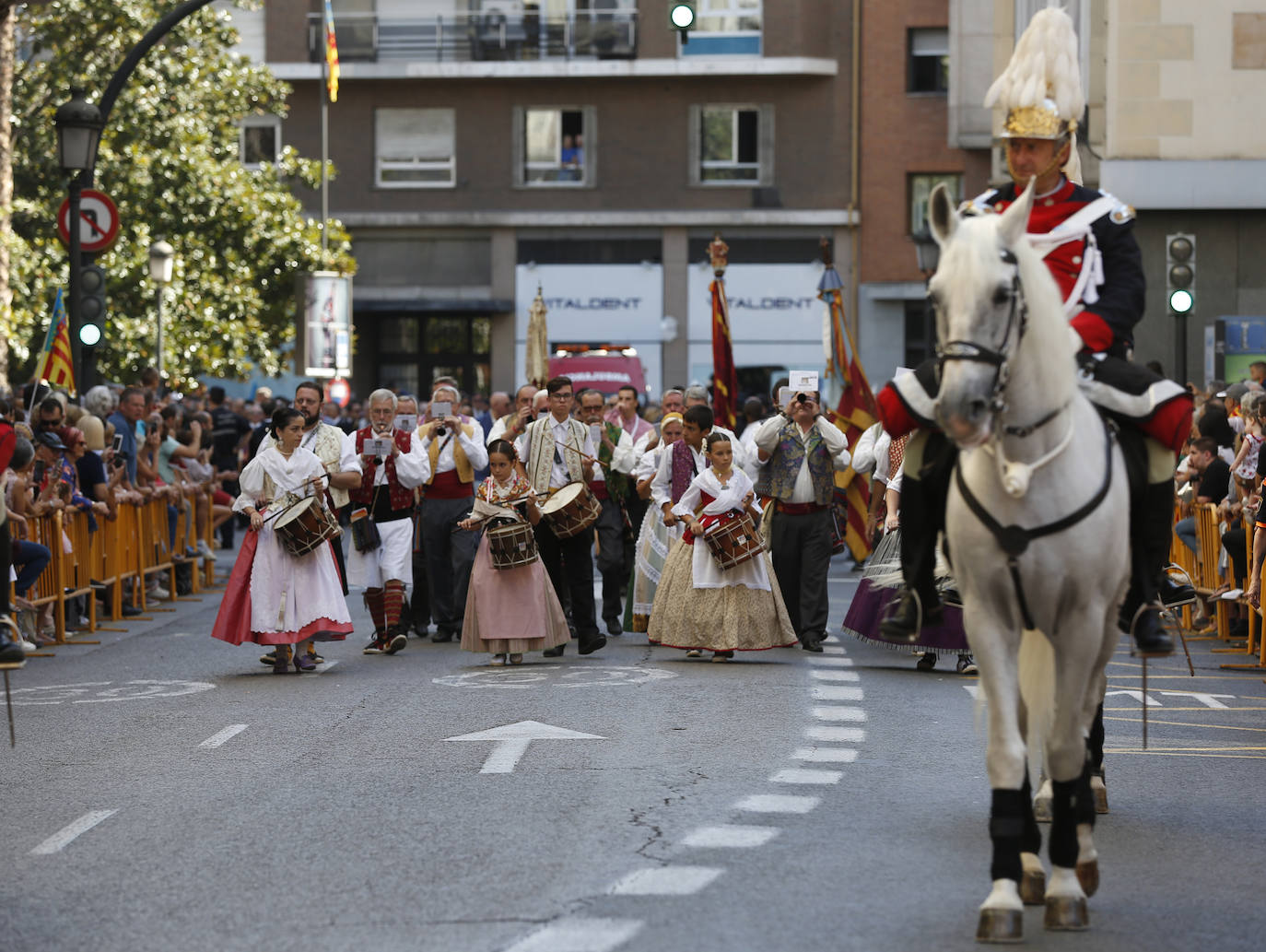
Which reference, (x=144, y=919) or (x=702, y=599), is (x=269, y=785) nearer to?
(x=144, y=919)

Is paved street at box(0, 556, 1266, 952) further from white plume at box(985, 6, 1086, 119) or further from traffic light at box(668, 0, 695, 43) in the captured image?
traffic light at box(668, 0, 695, 43)

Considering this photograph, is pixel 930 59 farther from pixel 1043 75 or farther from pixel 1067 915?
pixel 1067 915

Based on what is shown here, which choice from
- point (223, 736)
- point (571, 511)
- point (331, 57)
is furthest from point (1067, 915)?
point (331, 57)

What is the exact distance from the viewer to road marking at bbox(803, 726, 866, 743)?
11.4 metres

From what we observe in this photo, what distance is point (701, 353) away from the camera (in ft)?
159

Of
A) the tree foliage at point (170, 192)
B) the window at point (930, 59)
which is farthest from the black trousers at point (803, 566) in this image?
the window at point (930, 59)

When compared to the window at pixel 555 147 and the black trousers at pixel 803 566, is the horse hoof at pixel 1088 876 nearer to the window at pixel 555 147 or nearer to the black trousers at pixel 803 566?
the black trousers at pixel 803 566

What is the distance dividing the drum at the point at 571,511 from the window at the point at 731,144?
33588 millimetres

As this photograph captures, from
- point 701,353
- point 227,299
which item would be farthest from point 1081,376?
point 701,353

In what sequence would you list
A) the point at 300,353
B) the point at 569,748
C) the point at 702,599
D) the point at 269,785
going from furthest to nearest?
the point at 300,353 < the point at 702,599 < the point at 569,748 < the point at 269,785

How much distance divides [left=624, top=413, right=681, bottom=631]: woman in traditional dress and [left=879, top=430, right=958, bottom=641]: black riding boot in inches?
365

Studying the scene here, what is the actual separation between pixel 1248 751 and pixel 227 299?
27.1 metres

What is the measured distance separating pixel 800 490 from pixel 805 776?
22.7 ft

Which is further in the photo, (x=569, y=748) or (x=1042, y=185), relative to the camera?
(x=569, y=748)
